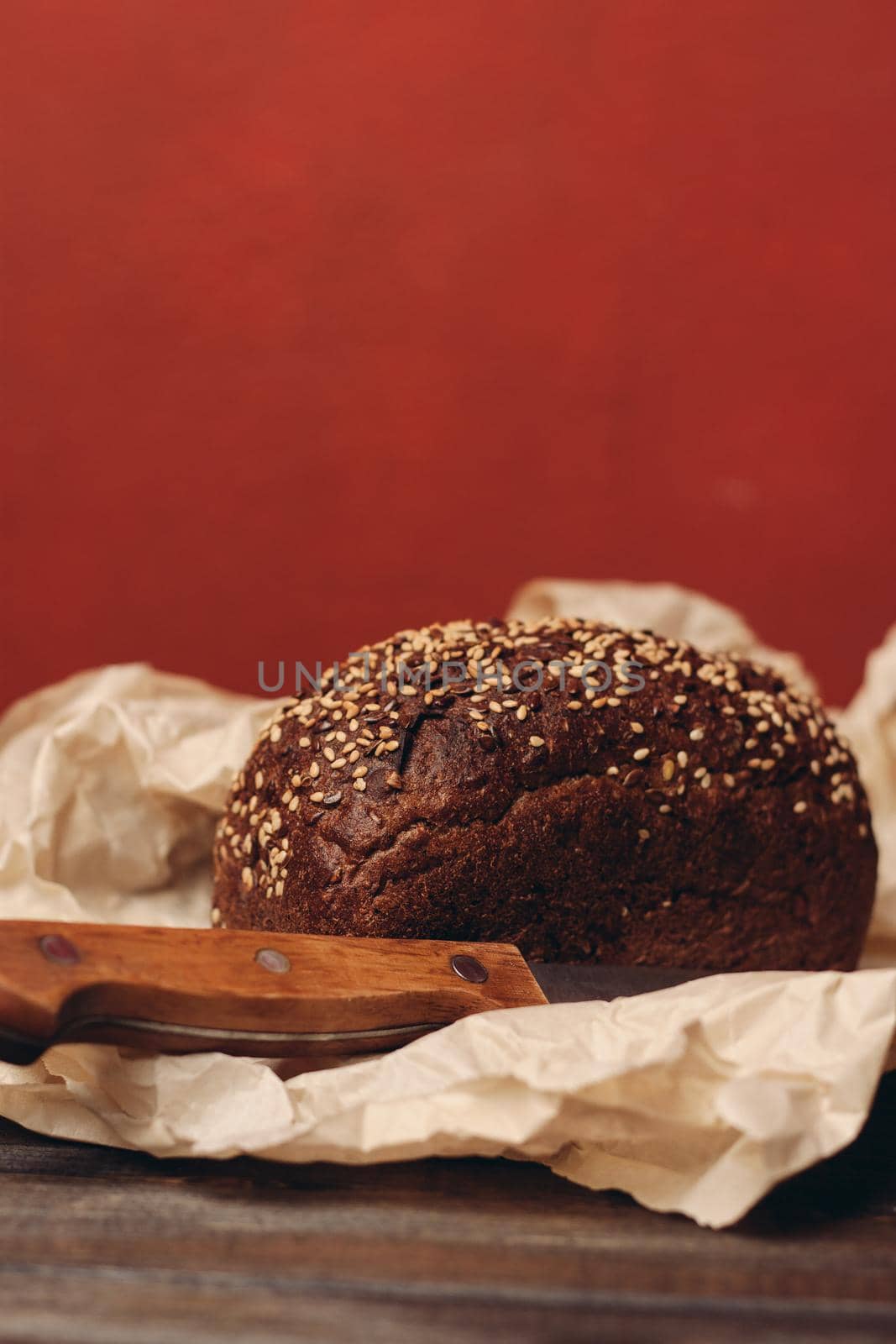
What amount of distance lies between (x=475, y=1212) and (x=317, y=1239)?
0.12 m

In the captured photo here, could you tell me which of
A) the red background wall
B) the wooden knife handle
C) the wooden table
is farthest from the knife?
the red background wall

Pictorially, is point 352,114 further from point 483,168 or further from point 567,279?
point 567,279

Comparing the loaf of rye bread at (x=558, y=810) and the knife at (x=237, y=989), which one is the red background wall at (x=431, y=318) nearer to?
the loaf of rye bread at (x=558, y=810)

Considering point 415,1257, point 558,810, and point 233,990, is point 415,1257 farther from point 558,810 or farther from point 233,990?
point 558,810

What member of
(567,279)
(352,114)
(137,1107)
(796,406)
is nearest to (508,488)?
(567,279)

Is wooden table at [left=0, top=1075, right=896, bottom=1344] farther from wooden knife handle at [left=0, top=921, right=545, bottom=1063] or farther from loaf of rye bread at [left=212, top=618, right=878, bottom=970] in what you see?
loaf of rye bread at [left=212, top=618, right=878, bottom=970]

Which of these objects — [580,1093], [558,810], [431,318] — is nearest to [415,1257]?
[580,1093]

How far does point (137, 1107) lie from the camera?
3.45 feet

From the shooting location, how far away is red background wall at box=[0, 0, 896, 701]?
248 cm

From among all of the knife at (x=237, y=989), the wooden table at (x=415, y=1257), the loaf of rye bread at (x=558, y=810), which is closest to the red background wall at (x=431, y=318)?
the loaf of rye bread at (x=558, y=810)

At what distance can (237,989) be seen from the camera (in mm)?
995

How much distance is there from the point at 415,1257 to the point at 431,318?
2.03 m

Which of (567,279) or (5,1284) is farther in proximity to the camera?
(567,279)

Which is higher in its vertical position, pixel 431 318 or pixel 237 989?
pixel 431 318
